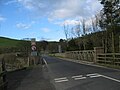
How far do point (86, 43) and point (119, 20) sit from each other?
20.1 metres

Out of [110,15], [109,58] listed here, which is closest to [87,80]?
[109,58]

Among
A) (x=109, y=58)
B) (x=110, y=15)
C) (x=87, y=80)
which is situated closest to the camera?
(x=87, y=80)

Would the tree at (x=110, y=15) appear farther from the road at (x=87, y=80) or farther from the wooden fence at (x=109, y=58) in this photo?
the road at (x=87, y=80)

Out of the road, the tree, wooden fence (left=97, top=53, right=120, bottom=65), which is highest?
the tree

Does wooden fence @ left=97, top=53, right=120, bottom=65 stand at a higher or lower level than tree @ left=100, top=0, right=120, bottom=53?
lower

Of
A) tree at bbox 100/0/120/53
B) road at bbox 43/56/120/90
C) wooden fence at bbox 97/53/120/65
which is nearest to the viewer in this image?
road at bbox 43/56/120/90

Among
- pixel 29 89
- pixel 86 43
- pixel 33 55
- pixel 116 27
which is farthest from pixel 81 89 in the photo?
pixel 86 43

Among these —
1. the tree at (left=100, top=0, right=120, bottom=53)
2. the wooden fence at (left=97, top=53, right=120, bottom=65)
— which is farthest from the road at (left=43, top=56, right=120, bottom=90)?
the tree at (left=100, top=0, right=120, bottom=53)

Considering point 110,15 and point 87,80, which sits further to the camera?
point 110,15

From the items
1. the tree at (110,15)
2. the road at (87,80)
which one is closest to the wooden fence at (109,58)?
the road at (87,80)

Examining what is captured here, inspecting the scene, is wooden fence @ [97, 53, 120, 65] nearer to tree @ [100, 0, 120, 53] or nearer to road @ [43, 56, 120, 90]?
road @ [43, 56, 120, 90]

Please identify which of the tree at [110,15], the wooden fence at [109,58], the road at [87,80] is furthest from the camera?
the tree at [110,15]

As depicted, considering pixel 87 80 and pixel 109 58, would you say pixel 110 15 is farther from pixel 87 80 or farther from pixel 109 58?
pixel 87 80

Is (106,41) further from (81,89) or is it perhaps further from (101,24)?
(81,89)
